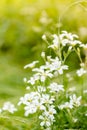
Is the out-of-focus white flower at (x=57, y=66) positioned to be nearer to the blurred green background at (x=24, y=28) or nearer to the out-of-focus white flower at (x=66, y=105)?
the out-of-focus white flower at (x=66, y=105)

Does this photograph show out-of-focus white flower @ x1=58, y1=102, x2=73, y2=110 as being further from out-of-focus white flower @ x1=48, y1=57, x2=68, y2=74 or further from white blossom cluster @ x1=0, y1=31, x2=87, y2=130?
out-of-focus white flower @ x1=48, y1=57, x2=68, y2=74

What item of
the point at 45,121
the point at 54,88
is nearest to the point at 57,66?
the point at 54,88

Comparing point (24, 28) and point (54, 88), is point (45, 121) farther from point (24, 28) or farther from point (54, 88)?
point (24, 28)

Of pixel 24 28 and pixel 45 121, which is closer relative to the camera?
pixel 45 121

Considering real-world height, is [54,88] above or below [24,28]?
below

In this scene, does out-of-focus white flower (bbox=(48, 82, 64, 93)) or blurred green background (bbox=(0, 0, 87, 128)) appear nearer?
out-of-focus white flower (bbox=(48, 82, 64, 93))

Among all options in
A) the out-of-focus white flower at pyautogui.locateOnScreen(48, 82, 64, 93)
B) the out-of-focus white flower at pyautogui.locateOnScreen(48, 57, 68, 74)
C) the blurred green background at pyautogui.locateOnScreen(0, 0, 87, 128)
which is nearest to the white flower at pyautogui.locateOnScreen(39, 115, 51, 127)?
the out-of-focus white flower at pyautogui.locateOnScreen(48, 82, 64, 93)

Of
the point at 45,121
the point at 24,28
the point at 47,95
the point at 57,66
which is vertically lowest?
the point at 45,121

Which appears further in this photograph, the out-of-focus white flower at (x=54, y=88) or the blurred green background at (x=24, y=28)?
the blurred green background at (x=24, y=28)

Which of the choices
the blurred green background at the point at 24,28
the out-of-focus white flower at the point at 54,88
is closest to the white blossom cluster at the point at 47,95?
the out-of-focus white flower at the point at 54,88
